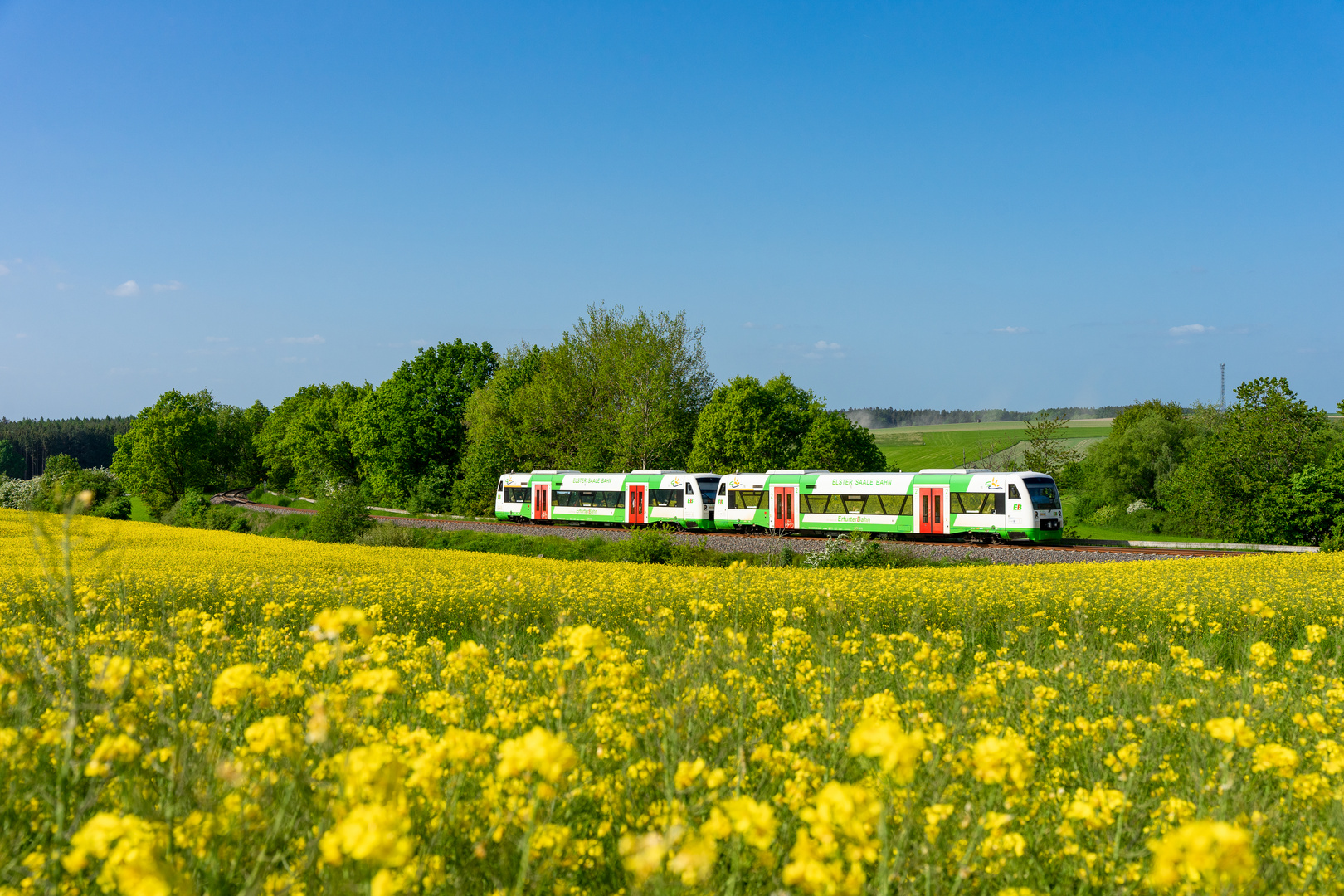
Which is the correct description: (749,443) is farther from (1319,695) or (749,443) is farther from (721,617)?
(1319,695)

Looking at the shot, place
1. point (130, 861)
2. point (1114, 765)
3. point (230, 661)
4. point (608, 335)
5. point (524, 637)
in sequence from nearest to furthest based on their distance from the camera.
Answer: point (130, 861), point (1114, 765), point (230, 661), point (524, 637), point (608, 335)

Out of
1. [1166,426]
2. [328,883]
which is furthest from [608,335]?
[328,883]

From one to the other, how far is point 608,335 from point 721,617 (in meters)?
41.3

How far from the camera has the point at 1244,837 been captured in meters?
1.58

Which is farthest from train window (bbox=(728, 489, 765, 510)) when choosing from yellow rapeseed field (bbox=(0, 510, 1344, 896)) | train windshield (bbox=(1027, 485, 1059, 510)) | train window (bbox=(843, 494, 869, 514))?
yellow rapeseed field (bbox=(0, 510, 1344, 896))

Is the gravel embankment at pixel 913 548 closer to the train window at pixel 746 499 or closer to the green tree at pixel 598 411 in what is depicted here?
the train window at pixel 746 499

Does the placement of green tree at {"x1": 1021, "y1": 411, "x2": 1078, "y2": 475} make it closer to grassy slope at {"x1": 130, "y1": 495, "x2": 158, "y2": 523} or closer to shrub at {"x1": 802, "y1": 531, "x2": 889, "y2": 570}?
shrub at {"x1": 802, "y1": 531, "x2": 889, "y2": 570}

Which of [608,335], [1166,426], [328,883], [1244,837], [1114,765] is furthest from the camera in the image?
[1166,426]

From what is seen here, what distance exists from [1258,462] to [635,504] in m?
25.3

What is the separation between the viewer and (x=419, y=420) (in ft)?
179

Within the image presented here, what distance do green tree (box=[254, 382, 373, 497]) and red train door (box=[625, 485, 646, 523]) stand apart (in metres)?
31.5

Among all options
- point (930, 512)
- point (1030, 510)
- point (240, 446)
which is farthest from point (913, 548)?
point (240, 446)

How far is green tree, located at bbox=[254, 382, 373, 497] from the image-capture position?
65.6 m

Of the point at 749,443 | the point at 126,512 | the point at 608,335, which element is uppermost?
the point at 608,335
